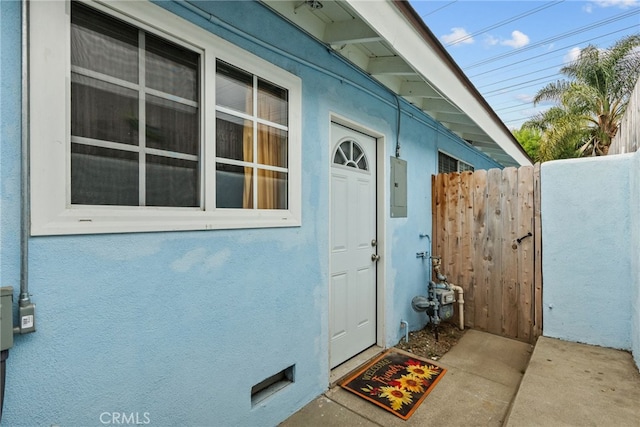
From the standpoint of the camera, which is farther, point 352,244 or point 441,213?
point 441,213

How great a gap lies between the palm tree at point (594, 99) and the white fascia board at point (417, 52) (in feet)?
38.7

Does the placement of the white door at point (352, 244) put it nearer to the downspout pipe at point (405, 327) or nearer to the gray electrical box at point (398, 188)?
the gray electrical box at point (398, 188)

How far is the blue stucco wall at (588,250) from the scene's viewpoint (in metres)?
3.12

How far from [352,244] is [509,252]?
7.74 ft

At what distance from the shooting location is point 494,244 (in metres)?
4.13

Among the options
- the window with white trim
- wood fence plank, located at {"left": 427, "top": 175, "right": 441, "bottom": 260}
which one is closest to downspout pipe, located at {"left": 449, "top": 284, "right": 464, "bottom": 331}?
wood fence plank, located at {"left": 427, "top": 175, "right": 441, "bottom": 260}

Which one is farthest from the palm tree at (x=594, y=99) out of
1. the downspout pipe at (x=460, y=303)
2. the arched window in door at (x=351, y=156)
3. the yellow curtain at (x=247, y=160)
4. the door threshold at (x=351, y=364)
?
the yellow curtain at (x=247, y=160)

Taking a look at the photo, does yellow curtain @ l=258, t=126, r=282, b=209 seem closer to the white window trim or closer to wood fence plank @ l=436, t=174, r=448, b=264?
the white window trim

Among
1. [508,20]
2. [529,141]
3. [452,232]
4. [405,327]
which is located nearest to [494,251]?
[452,232]

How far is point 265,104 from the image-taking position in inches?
90.4

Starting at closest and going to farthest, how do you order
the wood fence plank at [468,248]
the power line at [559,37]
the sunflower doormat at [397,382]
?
the sunflower doormat at [397,382] < the wood fence plank at [468,248] < the power line at [559,37]

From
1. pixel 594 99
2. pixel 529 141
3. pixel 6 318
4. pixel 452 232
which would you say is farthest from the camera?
pixel 529 141

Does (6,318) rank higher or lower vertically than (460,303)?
higher

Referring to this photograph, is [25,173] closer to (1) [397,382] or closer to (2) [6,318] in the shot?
(2) [6,318]
